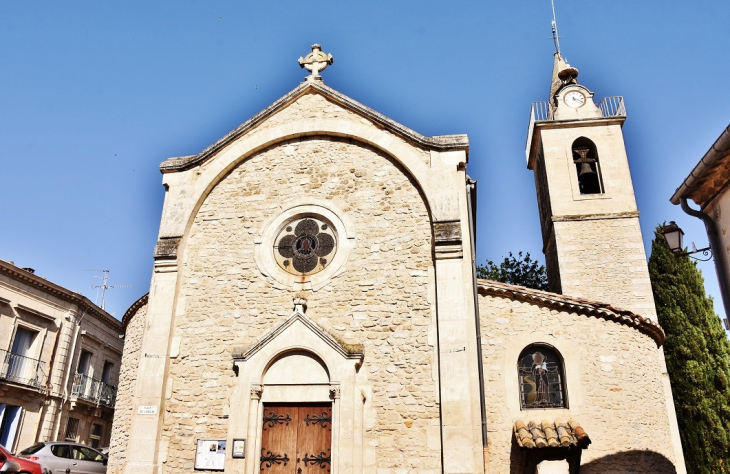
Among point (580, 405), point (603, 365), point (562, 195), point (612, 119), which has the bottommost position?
point (580, 405)

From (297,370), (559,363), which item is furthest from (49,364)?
(559,363)

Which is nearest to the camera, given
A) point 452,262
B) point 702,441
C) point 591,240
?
point 452,262

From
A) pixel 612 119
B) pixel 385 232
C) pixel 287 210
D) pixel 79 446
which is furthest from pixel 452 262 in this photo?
A: pixel 612 119

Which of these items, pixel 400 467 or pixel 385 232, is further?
pixel 385 232

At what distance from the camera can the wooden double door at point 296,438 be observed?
965 centimetres

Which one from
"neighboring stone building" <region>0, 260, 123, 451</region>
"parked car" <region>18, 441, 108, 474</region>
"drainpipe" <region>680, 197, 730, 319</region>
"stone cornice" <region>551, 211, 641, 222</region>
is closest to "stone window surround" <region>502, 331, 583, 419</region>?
"drainpipe" <region>680, 197, 730, 319</region>

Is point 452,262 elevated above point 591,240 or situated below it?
below

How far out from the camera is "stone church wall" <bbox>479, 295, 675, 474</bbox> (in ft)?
36.6

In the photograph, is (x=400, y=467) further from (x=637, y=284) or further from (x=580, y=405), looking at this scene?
(x=637, y=284)

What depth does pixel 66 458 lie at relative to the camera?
12898 mm

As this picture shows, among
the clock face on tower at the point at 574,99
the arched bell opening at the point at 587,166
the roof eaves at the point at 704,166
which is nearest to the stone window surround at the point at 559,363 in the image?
the roof eaves at the point at 704,166

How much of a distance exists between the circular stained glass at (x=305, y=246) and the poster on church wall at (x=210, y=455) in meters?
3.37

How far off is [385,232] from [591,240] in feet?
34.2

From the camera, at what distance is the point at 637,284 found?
58.0 feet
